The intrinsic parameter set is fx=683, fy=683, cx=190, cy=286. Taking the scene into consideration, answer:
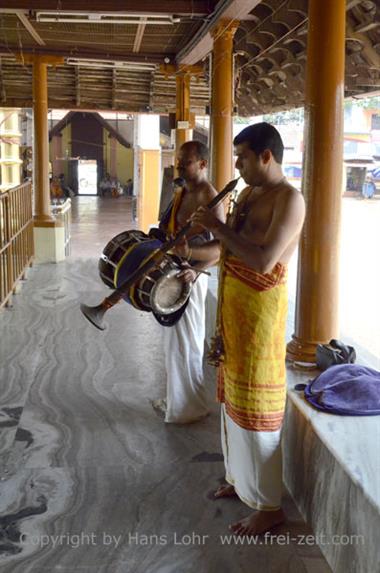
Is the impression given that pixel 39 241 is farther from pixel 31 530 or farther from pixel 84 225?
pixel 84 225

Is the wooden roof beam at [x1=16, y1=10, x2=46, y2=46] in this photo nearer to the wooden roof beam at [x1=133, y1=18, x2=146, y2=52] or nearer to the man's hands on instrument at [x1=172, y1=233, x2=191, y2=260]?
the wooden roof beam at [x1=133, y1=18, x2=146, y2=52]

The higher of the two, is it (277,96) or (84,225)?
(277,96)

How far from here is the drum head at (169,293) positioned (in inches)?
134

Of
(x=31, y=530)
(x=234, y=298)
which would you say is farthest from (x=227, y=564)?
(x=234, y=298)

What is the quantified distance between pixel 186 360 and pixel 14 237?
13.3 ft

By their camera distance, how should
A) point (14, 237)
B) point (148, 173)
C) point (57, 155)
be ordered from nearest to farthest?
point (14, 237) < point (148, 173) < point (57, 155)

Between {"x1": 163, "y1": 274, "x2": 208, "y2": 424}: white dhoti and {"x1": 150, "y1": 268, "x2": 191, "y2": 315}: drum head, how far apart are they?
Answer: 44 centimetres

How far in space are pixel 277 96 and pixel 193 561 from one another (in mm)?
8059

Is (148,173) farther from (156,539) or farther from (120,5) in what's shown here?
(156,539)

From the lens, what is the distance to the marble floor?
277 cm

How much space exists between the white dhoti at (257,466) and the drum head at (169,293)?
0.75m

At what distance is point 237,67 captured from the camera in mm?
8398

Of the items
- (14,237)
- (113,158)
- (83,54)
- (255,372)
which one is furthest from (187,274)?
(113,158)

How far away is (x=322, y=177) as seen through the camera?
355 centimetres
